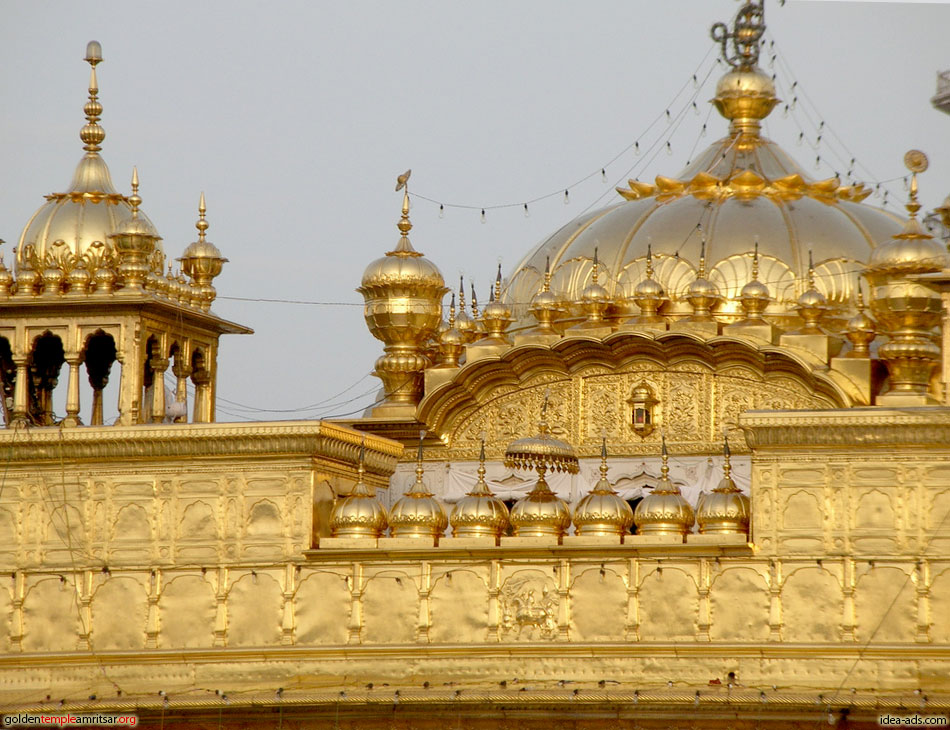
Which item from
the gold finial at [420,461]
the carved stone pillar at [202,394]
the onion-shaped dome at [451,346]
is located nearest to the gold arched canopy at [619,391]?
the gold finial at [420,461]

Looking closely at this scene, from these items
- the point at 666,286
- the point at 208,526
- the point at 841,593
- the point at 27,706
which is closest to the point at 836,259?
the point at 666,286

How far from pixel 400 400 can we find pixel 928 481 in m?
7.48

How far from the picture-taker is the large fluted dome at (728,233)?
94.8 feet

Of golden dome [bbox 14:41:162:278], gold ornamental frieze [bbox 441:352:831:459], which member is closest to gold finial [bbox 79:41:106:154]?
golden dome [bbox 14:41:162:278]

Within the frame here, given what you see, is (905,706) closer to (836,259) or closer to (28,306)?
(836,259)

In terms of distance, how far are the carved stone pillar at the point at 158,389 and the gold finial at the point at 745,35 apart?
8.99m

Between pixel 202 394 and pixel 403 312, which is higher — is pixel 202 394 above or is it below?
below

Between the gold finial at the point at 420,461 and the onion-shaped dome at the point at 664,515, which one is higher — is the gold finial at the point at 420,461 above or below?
above

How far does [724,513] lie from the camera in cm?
2420

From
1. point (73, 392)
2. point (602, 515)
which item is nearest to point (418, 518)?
point (602, 515)

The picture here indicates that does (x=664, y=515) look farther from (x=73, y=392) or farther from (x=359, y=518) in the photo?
(x=73, y=392)

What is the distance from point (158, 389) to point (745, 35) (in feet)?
30.5

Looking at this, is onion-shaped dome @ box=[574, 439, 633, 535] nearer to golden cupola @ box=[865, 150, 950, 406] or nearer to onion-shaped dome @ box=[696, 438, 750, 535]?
onion-shaped dome @ box=[696, 438, 750, 535]

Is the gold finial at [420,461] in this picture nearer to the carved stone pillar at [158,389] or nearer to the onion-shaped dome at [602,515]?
the onion-shaped dome at [602,515]
